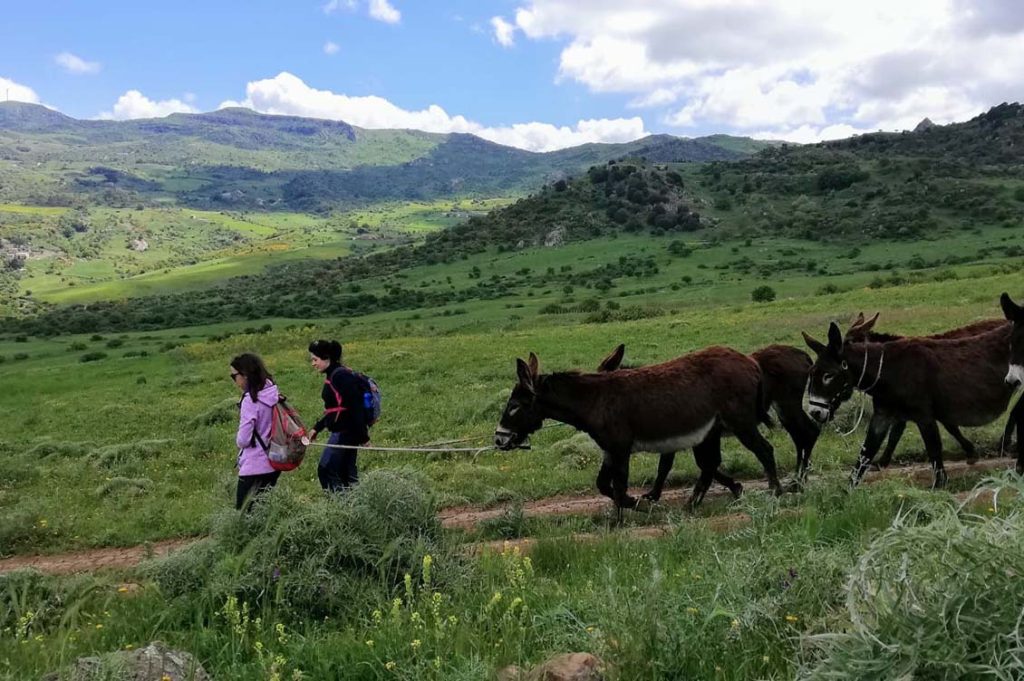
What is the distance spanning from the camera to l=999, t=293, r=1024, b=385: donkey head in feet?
27.5

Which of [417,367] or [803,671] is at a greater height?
[803,671]

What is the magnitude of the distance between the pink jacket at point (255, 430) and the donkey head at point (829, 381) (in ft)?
22.6

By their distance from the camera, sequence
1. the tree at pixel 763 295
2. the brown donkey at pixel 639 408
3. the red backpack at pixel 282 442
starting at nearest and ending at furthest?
the red backpack at pixel 282 442
the brown donkey at pixel 639 408
the tree at pixel 763 295

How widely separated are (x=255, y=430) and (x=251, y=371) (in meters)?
0.70

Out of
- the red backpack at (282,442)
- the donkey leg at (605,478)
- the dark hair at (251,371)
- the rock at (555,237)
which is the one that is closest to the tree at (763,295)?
the donkey leg at (605,478)

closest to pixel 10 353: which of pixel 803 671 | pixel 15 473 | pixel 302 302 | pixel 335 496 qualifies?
pixel 302 302

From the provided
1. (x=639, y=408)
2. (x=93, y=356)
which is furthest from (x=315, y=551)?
(x=93, y=356)

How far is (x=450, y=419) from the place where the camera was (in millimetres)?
19422

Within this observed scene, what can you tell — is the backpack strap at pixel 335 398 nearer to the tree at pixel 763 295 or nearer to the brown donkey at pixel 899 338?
the brown donkey at pixel 899 338

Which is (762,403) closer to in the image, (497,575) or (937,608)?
(497,575)

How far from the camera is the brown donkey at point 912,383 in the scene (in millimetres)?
9133

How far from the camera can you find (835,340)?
9.02 metres

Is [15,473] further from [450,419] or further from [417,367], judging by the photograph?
[417,367]

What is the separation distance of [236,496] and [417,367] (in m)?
21.1
